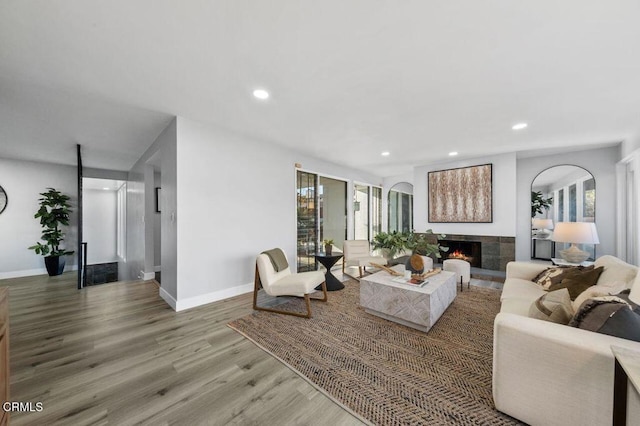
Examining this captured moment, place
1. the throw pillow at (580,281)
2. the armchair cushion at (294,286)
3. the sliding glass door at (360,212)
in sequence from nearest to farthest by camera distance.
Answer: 1. the throw pillow at (580,281)
2. the armchair cushion at (294,286)
3. the sliding glass door at (360,212)

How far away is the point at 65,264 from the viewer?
5.54m

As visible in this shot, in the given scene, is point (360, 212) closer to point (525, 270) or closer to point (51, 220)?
point (525, 270)

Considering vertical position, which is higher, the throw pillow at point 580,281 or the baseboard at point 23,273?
the throw pillow at point 580,281

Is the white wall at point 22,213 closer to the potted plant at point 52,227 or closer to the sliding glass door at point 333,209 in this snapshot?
the potted plant at point 52,227

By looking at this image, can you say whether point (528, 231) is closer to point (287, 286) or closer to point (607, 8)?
point (607, 8)

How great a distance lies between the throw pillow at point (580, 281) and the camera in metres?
2.27

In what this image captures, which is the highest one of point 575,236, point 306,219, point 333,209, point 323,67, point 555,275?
point 323,67

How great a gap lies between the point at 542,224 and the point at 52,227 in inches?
397

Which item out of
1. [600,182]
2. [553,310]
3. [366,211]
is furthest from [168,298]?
[600,182]

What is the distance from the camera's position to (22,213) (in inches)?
197

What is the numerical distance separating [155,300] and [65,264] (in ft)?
13.4

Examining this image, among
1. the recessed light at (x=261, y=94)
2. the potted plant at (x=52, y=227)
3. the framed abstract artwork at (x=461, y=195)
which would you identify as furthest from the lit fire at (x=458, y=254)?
the potted plant at (x=52, y=227)

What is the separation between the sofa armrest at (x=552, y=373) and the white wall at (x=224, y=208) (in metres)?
3.21

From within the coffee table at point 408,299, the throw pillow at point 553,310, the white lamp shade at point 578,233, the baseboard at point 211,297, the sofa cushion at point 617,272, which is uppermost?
the white lamp shade at point 578,233
